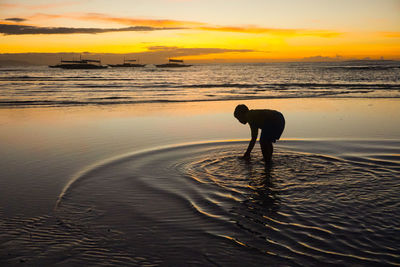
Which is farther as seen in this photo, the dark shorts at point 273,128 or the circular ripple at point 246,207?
the dark shorts at point 273,128

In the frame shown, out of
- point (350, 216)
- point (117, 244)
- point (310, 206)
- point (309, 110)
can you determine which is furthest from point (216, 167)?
point (309, 110)

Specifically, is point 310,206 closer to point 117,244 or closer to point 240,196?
point 240,196

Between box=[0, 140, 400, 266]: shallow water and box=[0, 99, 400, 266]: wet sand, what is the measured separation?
0.02 m

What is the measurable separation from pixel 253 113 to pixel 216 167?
4.44ft

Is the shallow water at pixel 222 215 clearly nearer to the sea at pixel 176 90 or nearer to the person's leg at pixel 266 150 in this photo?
the person's leg at pixel 266 150

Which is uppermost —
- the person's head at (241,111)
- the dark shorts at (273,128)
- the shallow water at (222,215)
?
the person's head at (241,111)

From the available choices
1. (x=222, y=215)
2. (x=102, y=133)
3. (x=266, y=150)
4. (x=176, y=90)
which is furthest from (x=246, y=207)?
(x=176, y=90)

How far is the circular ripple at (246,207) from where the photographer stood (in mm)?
3777

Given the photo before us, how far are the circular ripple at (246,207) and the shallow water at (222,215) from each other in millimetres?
14

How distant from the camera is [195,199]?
5.38 m

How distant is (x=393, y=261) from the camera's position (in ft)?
11.3

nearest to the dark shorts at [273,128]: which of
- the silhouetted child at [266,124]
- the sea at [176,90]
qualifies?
the silhouetted child at [266,124]

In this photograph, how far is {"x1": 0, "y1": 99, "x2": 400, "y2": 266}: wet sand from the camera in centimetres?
375

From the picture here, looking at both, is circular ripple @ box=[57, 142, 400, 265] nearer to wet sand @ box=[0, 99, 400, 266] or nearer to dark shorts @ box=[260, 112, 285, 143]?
wet sand @ box=[0, 99, 400, 266]
